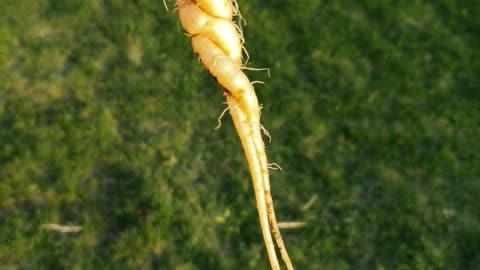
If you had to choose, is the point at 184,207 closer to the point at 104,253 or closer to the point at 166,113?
the point at 104,253

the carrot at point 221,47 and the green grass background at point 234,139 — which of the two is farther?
the green grass background at point 234,139

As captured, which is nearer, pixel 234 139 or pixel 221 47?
pixel 221 47

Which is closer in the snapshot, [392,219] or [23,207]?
[23,207]

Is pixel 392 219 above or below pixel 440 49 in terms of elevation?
below

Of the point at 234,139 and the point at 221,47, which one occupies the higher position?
the point at 221,47

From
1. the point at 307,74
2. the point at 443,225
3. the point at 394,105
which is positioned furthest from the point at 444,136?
the point at 307,74

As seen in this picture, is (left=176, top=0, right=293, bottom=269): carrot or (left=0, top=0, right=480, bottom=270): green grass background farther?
(left=0, top=0, right=480, bottom=270): green grass background

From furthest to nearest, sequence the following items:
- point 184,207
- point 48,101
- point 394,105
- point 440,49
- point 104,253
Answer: point 440,49 < point 394,105 < point 48,101 < point 184,207 < point 104,253

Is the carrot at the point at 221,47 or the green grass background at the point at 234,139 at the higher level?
the carrot at the point at 221,47
